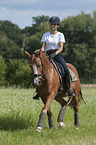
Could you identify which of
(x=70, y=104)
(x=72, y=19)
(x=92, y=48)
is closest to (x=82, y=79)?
(x=92, y=48)

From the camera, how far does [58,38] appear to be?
7.12m

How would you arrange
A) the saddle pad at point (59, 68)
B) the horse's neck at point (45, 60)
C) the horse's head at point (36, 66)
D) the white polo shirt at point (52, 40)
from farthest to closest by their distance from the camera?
the white polo shirt at point (52, 40), the saddle pad at point (59, 68), the horse's neck at point (45, 60), the horse's head at point (36, 66)

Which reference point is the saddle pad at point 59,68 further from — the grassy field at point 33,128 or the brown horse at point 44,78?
the grassy field at point 33,128

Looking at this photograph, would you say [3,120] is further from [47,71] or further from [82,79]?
[82,79]

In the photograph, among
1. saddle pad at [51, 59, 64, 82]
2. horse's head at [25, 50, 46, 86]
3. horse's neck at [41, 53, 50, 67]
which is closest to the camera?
horse's head at [25, 50, 46, 86]

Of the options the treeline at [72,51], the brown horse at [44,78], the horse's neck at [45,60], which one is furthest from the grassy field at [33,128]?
the treeline at [72,51]

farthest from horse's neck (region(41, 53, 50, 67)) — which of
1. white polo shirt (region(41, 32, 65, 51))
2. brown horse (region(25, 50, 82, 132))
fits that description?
white polo shirt (region(41, 32, 65, 51))

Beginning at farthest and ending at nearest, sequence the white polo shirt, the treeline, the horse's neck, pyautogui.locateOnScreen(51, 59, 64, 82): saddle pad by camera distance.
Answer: the treeline
the white polo shirt
pyautogui.locateOnScreen(51, 59, 64, 82): saddle pad
the horse's neck

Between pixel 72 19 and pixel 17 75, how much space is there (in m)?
21.0

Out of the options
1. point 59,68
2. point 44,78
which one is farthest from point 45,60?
point 59,68

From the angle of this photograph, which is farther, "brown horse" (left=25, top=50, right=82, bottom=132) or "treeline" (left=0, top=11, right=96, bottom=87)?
"treeline" (left=0, top=11, right=96, bottom=87)

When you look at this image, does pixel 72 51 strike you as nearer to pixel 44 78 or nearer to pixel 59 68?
pixel 59 68

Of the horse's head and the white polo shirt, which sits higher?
the white polo shirt

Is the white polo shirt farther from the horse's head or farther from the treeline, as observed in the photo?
the treeline
